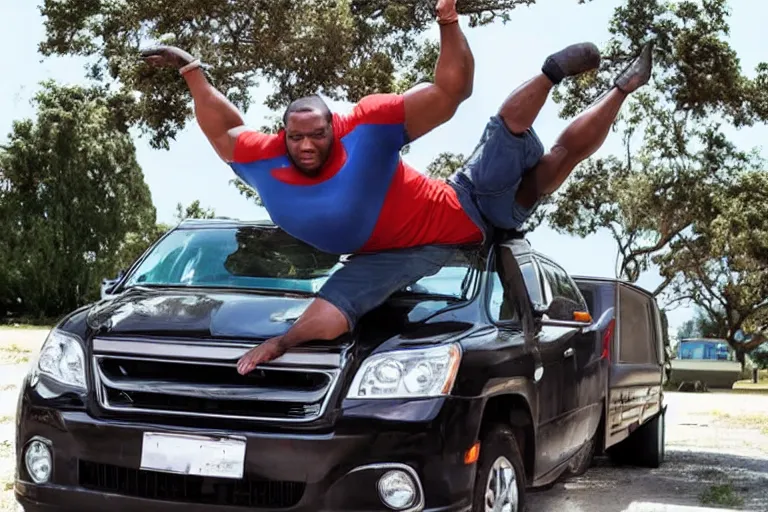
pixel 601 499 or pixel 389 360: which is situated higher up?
pixel 389 360

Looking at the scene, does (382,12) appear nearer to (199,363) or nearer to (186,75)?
(186,75)

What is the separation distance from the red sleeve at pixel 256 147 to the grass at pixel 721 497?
13.6 feet

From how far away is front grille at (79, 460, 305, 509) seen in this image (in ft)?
12.4

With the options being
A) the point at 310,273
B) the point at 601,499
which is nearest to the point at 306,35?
the point at 601,499

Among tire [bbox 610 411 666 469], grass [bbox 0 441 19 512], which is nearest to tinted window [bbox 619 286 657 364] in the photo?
tire [bbox 610 411 666 469]

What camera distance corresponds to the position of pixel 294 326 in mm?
3961

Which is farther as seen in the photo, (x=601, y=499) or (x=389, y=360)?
(x=601, y=499)

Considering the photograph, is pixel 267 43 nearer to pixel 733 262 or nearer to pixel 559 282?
pixel 559 282

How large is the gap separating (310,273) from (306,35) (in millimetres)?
12593

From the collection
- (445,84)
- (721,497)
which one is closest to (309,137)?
(445,84)

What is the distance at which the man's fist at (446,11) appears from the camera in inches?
174

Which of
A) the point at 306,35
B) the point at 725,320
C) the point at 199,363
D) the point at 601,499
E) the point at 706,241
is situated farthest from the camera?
the point at 725,320

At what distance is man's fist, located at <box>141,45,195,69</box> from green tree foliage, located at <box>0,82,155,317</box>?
42.2 meters

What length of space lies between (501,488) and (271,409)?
1.11 metres
